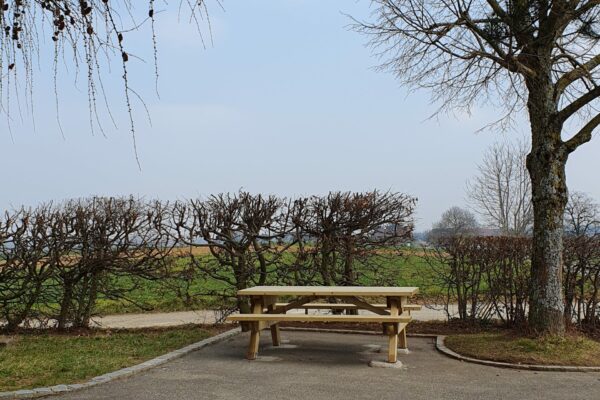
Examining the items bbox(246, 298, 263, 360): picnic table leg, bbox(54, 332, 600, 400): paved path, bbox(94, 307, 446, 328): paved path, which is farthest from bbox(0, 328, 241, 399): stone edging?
bbox(94, 307, 446, 328): paved path

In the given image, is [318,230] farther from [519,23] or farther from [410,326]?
[519,23]

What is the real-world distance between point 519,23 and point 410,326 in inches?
201

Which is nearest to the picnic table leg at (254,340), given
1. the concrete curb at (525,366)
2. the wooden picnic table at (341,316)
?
the wooden picnic table at (341,316)

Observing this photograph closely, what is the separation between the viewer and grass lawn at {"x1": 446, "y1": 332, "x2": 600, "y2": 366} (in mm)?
7523

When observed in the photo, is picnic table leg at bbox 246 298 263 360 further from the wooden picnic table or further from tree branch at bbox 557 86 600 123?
tree branch at bbox 557 86 600 123

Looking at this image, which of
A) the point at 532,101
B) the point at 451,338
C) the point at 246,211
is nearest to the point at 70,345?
the point at 246,211

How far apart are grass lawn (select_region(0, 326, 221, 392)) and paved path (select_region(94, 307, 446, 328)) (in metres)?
1.95

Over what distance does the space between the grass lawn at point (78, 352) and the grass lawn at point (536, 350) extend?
155 inches

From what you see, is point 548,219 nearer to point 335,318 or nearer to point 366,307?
point 366,307

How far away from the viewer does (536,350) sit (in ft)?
25.7

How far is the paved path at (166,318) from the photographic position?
12.4 metres

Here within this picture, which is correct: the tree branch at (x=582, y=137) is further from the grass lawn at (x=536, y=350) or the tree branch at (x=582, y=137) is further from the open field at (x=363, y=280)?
the open field at (x=363, y=280)

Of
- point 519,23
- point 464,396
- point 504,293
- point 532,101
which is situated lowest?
point 464,396

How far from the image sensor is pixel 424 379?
6645 millimetres
